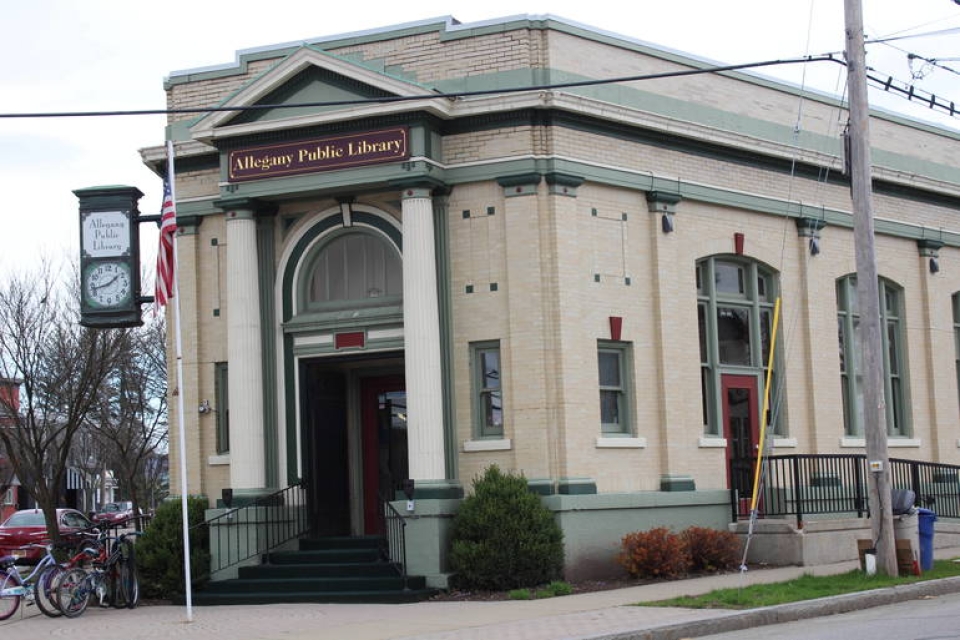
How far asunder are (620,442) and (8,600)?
916 cm

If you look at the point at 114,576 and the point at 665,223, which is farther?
the point at 665,223

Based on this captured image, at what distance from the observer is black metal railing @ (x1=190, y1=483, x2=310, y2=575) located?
67.5 feet

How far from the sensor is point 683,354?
2219 cm

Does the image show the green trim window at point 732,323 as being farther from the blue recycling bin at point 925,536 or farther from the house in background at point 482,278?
the blue recycling bin at point 925,536

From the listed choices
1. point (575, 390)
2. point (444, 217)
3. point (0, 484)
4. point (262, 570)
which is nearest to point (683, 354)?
point (575, 390)

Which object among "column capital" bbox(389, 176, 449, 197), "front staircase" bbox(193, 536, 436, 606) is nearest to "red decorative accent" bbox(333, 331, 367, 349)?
"column capital" bbox(389, 176, 449, 197)

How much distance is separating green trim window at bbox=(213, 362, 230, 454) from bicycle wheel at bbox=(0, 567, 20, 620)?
426 centimetres

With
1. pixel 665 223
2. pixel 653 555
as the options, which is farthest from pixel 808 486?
pixel 665 223

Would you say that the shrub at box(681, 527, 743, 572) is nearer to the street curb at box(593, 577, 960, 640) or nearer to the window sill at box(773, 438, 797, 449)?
the window sill at box(773, 438, 797, 449)

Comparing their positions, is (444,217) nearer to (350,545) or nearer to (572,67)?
(572,67)

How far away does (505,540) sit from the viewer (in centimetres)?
1880

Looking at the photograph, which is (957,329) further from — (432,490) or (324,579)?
(324,579)

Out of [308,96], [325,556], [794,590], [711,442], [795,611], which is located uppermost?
[308,96]

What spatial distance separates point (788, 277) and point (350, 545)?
9.38 meters
